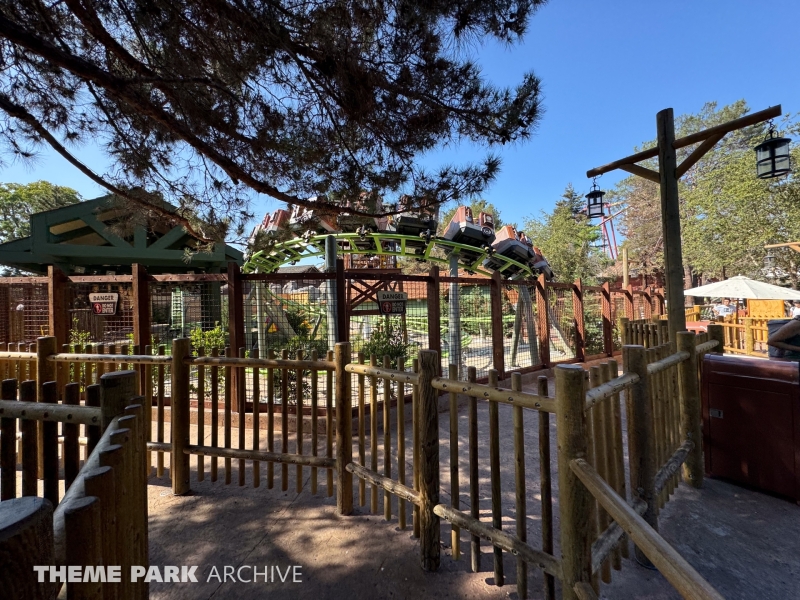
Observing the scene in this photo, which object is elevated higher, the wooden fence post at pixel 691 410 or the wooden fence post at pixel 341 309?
the wooden fence post at pixel 341 309

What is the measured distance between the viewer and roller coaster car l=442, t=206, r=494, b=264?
9.72 metres

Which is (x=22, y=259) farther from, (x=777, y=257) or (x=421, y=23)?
(x=777, y=257)

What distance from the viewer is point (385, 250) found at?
1110 centimetres

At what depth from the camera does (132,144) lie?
477cm

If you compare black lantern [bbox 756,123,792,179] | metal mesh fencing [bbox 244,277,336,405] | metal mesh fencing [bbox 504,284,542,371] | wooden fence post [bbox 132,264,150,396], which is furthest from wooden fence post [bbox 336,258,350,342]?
black lantern [bbox 756,123,792,179]

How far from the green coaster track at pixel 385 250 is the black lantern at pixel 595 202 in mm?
3379

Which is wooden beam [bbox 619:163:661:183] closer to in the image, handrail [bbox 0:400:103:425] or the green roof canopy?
handrail [bbox 0:400:103:425]

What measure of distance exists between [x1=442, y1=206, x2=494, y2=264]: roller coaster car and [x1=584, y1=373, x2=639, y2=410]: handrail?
25.1ft

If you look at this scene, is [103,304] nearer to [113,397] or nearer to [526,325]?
[113,397]

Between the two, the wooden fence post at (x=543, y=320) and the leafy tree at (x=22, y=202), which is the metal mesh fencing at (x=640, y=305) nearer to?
the wooden fence post at (x=543, y=320)

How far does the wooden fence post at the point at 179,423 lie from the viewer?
3389 millimetres

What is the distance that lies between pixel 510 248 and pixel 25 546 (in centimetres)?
1127

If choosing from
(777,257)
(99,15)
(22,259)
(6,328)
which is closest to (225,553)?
(99,15)

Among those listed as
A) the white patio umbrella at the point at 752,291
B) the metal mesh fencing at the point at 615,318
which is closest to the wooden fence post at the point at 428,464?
the metal mesh fencing at the point at 615,318
